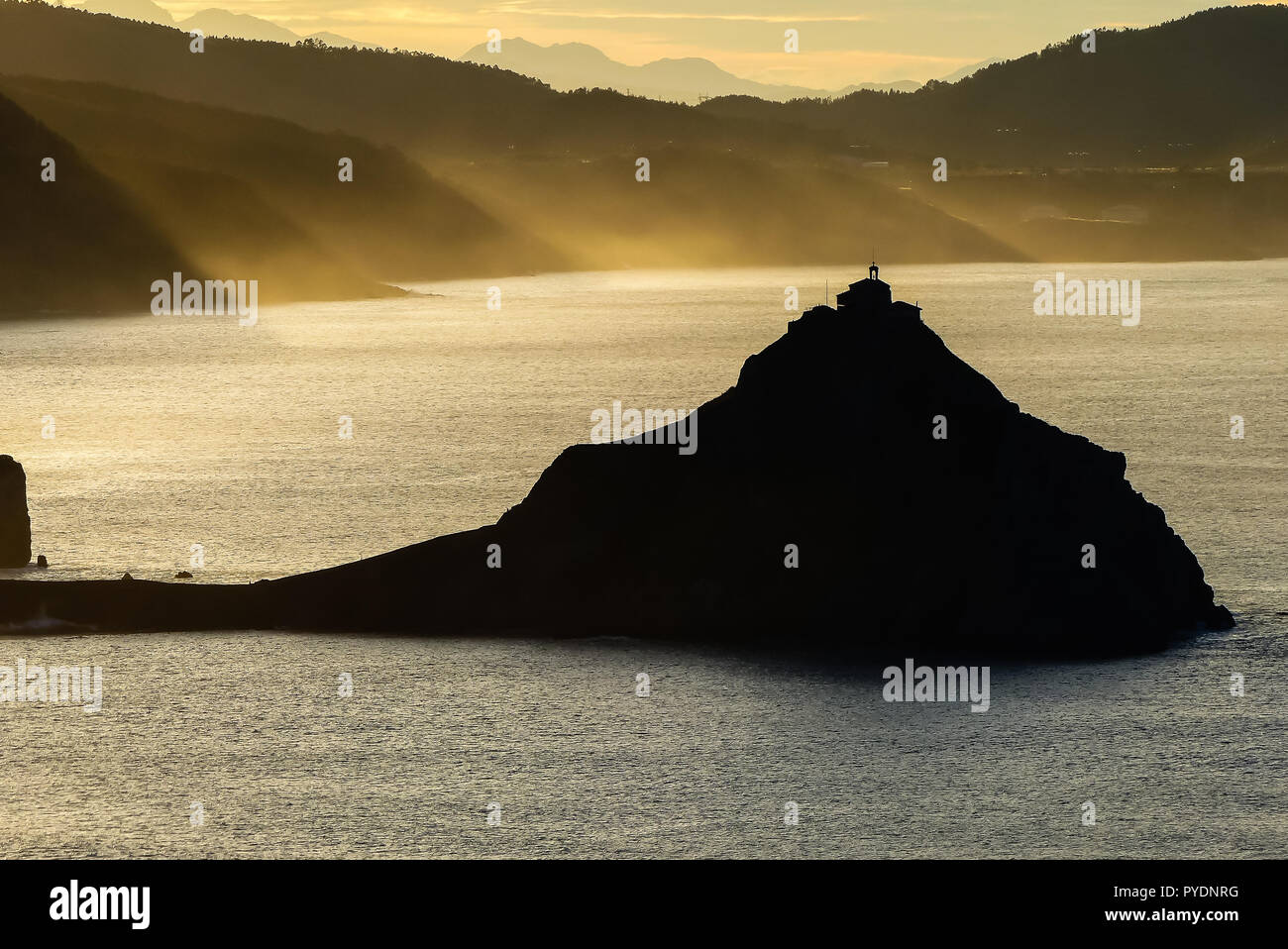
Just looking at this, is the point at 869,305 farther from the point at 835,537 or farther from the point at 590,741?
the point at 590,741

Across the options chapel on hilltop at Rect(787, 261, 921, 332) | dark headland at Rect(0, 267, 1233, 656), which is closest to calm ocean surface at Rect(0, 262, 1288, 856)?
dark headland at Rect(0, 267, 1233, 656)

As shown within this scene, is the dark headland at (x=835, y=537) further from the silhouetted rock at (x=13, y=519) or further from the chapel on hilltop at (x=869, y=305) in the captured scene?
the silhouetted rock at (x=13, y=519)

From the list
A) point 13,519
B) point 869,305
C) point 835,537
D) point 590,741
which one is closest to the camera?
point 590,741

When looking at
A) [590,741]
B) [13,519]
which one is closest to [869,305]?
[590,741]

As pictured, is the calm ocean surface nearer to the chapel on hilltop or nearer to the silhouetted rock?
the silhouetted rock

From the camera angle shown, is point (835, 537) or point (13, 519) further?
point (13, 519)
